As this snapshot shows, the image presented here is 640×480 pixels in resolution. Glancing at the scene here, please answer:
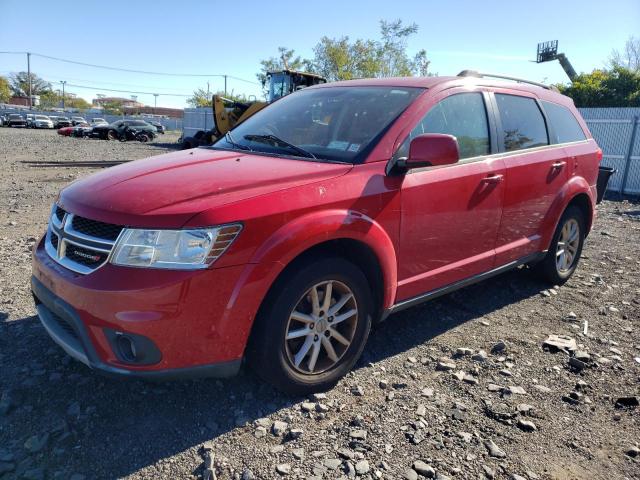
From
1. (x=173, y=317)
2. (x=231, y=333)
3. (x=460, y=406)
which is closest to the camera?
(x=173, y=317)

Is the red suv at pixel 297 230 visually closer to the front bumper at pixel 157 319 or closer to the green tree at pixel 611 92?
the front bumper at pixel 157 319

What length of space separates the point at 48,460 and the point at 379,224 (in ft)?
6.86

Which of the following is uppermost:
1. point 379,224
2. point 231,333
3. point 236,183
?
point 236,183

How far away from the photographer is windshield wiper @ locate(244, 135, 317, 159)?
10.7ft

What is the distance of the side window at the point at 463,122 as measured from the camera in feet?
11.2

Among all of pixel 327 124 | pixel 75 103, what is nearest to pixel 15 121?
pixel 327 124

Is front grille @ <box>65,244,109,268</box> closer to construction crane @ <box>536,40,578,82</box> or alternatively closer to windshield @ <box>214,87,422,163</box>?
windshield @ <box>214,87,422,163</box>

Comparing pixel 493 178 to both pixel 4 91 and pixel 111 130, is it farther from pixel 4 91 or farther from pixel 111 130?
pixel 4 91

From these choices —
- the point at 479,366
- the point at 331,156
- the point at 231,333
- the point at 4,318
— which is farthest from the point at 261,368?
the point at 4,318

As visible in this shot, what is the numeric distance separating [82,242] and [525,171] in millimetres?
3282

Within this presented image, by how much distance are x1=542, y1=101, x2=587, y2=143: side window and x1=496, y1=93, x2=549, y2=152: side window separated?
0.18 m

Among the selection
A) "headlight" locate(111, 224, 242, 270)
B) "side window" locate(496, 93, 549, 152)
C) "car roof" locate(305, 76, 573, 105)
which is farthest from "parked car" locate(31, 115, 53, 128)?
"headlight" locate(111, 224, 242, 270)

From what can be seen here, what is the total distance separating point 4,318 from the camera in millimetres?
3811

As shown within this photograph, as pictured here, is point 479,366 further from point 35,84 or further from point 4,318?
point 35,84
